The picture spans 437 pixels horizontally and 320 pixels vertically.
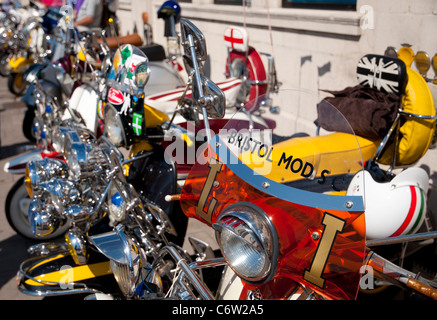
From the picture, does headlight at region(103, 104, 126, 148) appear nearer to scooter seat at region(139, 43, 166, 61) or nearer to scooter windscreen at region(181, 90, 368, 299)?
scooter windscreen at region(181, 90, 368, 299)

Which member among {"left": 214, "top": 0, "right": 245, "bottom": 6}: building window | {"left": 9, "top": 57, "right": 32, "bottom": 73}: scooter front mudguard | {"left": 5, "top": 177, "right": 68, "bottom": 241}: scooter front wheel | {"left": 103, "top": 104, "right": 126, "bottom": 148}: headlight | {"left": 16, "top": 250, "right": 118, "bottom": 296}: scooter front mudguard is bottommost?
{"left": 5, "top": 177, "right": 68, "bottom": 241}: scooter front wheel

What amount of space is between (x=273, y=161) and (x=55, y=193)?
4.71ft

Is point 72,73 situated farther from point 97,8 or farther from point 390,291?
point 390,291

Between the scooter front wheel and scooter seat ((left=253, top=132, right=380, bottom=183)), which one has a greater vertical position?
scooter seat ((left=253, top=132, right=380, bottom=183))

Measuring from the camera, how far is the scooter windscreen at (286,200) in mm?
1352

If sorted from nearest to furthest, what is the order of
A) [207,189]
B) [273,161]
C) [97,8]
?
[273,161], [207,189], [97,8]

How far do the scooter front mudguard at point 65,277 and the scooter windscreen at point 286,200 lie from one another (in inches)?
33.9

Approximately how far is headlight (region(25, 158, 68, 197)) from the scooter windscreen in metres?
1.28

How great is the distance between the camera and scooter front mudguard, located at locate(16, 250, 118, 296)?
90.5 inches

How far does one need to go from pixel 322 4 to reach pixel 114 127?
311cm

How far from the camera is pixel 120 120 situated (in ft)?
8.68

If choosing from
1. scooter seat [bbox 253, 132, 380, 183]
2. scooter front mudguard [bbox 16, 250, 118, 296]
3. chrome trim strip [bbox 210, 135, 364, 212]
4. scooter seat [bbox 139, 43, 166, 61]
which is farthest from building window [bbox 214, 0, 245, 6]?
chrome trim strip [bbox 210, 135, 364, 212]

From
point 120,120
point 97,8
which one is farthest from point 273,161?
point 97,8

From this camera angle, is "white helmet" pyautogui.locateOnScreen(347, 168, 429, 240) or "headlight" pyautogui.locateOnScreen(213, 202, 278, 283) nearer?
"headlight" pyautogui.locateOnScreen(213, 202, 278, 283)
